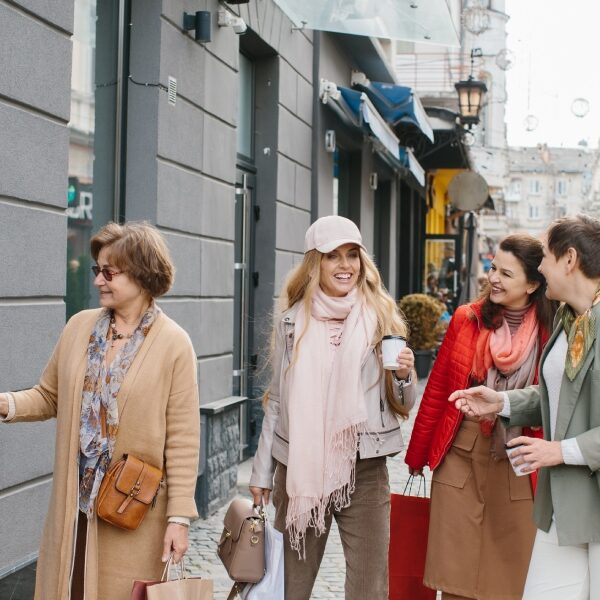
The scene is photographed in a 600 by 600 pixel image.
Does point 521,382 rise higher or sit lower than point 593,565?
higher

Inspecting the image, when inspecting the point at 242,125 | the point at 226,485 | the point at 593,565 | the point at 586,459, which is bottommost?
the point at 226,485

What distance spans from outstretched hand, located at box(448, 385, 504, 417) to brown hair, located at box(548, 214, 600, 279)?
660 mm

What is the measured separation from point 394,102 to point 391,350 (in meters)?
10.8

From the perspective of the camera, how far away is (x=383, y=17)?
30.6 feet

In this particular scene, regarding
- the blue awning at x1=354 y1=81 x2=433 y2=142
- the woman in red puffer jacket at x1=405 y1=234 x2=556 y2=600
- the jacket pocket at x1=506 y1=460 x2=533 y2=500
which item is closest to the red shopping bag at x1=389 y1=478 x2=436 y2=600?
the woman in red puffer jacket at x1=405 y1=234 x2=556 y2=600

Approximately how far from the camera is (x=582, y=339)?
344cm

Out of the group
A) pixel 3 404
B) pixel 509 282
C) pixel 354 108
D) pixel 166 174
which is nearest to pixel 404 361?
pixel 509 282

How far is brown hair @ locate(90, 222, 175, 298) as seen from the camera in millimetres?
3752

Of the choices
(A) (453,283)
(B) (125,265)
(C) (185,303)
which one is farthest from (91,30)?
(A) (453,283)

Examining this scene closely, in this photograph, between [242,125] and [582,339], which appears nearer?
[582,339]

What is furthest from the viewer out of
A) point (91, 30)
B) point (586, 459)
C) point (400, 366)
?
point (91, 30)

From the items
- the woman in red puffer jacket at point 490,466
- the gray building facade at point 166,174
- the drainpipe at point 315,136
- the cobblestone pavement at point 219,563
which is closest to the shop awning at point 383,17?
the gray building facade at point 166,174

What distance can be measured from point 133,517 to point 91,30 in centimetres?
389

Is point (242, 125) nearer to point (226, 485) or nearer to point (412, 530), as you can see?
point (226, 485)
